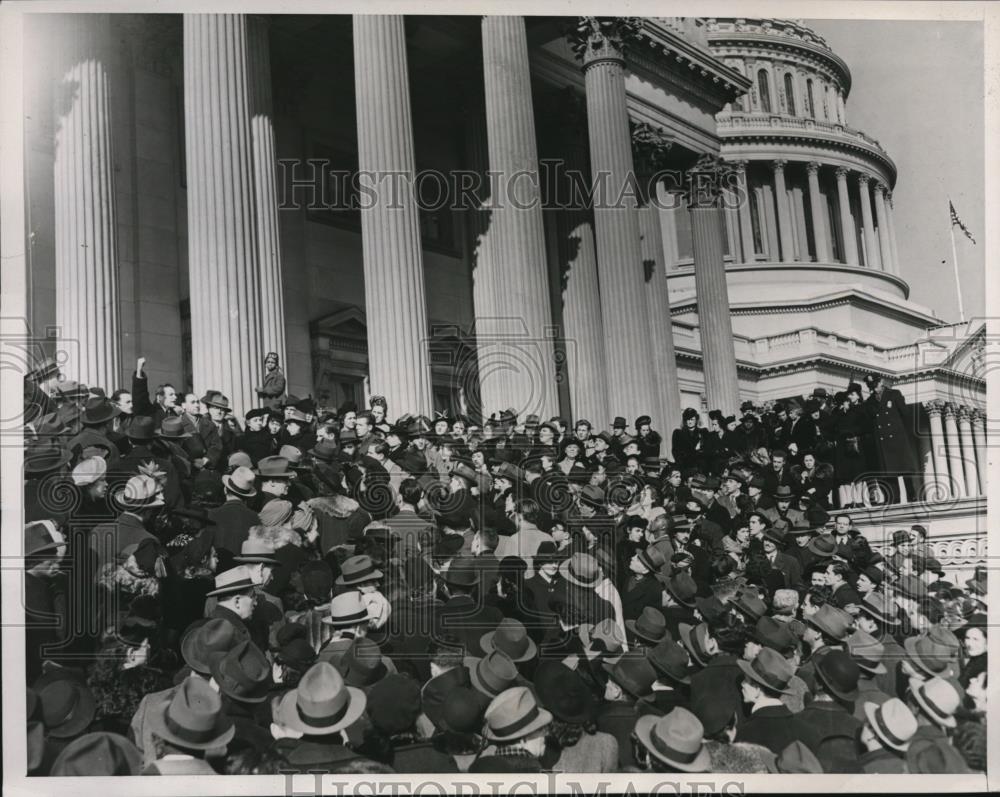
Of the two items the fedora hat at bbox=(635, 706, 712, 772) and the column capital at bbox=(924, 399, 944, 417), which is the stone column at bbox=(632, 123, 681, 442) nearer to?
the column capital at bbox=(924, 399, 944, 417)

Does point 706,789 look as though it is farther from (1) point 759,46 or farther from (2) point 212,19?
(1) point 759,46

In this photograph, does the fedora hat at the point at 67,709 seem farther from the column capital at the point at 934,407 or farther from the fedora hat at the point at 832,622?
the column capital at the point at 934,407

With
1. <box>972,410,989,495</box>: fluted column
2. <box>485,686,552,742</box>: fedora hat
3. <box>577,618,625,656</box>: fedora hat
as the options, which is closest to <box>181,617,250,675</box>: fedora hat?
<box>485,686,552,742</box>: fedora hat

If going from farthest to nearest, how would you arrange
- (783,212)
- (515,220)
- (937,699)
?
(783,212)
(515,220)
(937,699)

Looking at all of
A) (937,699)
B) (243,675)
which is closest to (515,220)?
(937,699)

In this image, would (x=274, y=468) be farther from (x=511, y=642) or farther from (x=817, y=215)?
(x=817, y=215)
